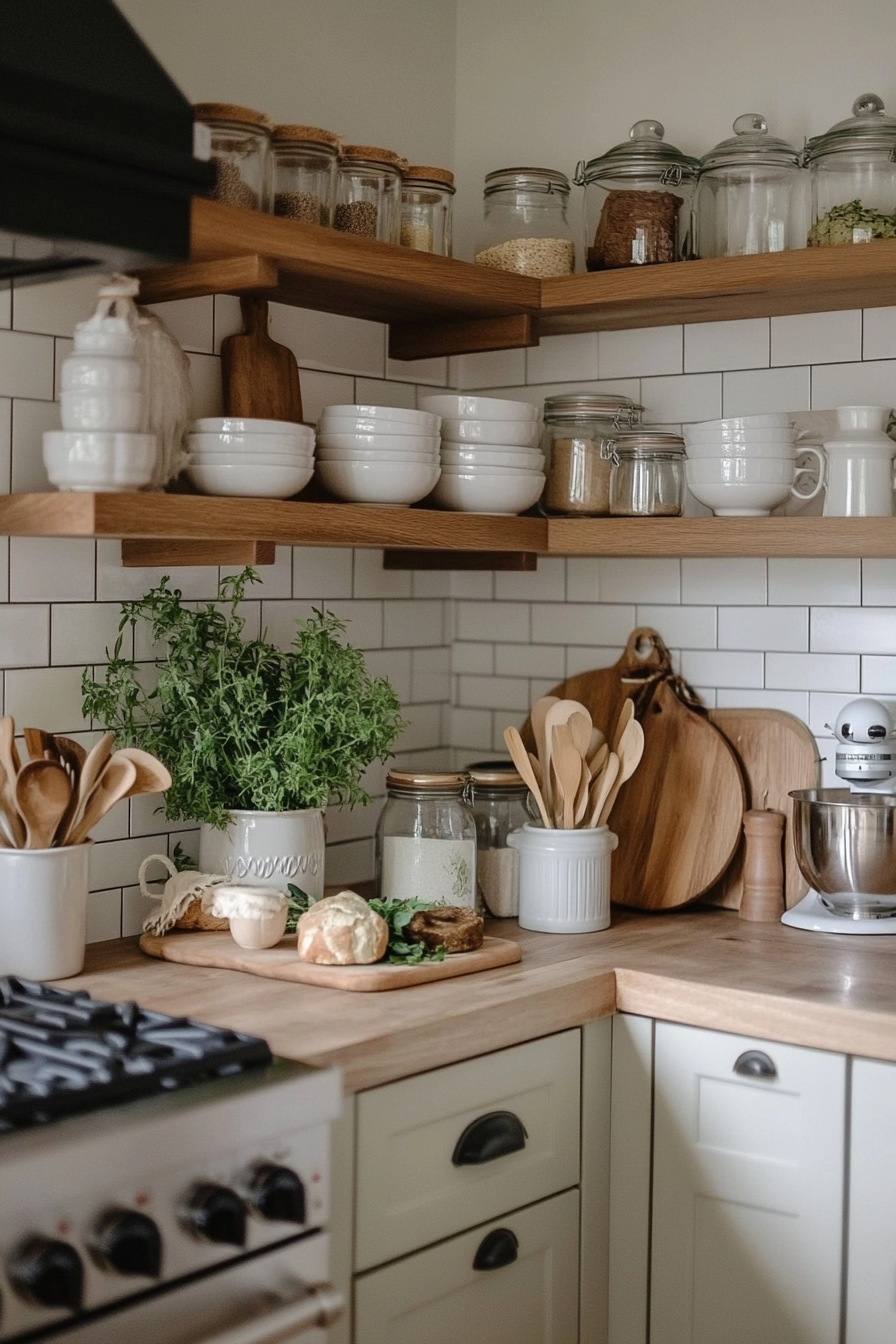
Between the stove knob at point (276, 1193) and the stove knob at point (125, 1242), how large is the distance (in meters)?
0.15

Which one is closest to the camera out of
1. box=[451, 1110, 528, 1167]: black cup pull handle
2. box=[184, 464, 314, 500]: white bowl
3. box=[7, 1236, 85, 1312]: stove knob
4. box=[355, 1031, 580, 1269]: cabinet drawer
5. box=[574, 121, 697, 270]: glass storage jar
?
box=[7, 1236, 85, 1312]: stove knob

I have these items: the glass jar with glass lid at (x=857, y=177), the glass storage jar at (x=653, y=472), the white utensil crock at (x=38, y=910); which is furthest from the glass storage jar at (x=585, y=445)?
the white utensil crock at (x=38, y=910)

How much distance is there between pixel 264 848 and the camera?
246 centimetres

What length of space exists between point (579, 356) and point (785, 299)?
0.50 meters

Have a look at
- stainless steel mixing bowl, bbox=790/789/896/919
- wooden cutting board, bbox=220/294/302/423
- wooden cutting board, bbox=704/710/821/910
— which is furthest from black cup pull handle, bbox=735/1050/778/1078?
wooden cutting board, bbox=220/294/302/423

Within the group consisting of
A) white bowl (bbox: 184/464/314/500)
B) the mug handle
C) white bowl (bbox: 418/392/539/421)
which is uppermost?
white bowl (bbox: 418/392/539/421)

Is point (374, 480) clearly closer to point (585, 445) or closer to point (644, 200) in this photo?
point (585, 445)

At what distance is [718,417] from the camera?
2830 mm

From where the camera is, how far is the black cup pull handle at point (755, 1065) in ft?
7.04

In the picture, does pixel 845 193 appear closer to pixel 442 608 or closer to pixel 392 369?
pixel 392 369

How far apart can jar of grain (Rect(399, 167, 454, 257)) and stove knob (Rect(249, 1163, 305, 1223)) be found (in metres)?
1.54

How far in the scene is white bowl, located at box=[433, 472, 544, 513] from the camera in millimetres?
2609

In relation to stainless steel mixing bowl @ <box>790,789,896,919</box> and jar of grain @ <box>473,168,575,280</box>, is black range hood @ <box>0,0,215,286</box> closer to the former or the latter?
jar of grain @ <box>473,168,575,280</box>

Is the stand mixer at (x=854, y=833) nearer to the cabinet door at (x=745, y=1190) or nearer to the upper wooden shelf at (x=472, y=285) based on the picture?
the cabinet door at (x=745, y=1190)
